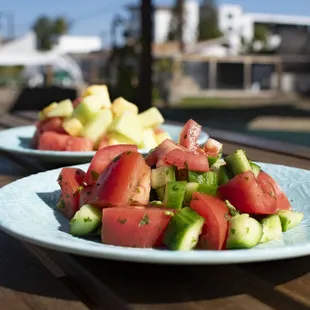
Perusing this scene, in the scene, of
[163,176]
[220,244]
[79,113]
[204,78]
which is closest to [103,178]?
[163,176]

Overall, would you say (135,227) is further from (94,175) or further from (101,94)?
(101,94)

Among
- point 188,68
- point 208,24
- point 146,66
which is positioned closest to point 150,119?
point 146,66

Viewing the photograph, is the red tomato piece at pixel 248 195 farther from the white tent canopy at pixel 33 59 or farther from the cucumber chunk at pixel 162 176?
the white tent canopy at pixel 33 59

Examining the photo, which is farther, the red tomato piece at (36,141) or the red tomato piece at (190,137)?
the red tomato piece at (36,141)

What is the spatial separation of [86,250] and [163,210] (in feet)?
0.39

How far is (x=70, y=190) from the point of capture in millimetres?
943

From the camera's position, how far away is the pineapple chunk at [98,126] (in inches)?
59.3

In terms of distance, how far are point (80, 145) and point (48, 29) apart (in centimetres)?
4825

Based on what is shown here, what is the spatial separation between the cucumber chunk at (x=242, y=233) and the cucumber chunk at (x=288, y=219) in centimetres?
9

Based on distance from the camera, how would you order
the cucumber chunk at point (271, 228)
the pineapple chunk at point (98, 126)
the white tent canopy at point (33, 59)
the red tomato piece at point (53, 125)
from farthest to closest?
the white tent canopy at point (33, 59)
the red tomato piece at point (53, 125)
the pineapple chunk at point (98, 126)
the cucumber chunk at point (271, 228)

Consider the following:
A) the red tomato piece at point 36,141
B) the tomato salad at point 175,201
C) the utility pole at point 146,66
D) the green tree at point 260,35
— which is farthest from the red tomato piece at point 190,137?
the green tree at point 260,35

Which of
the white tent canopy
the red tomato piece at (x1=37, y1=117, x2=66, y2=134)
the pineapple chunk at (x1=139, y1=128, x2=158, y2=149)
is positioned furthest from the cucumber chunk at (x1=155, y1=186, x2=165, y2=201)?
the white tent canopy

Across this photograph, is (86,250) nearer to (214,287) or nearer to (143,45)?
(214,287)

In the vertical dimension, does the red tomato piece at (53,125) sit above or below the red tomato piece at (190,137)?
below
